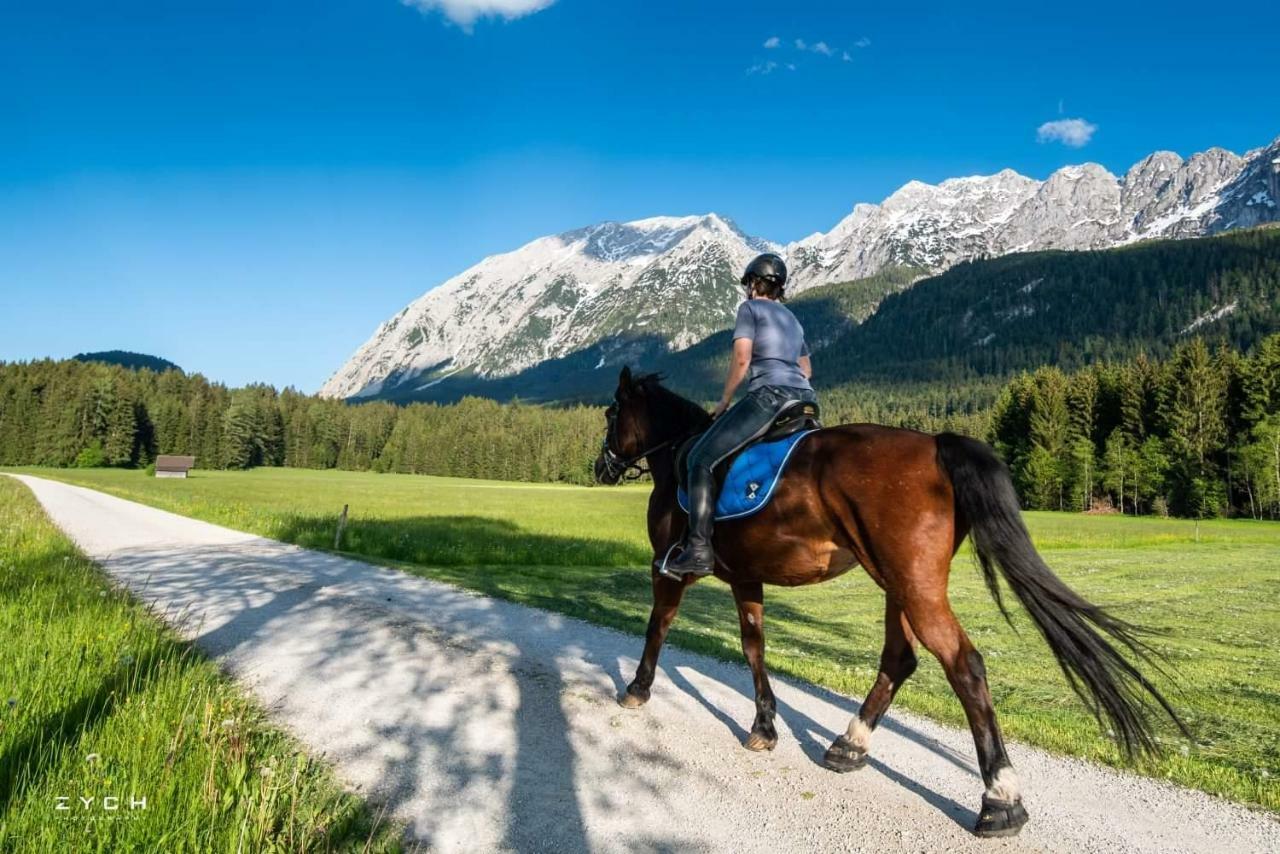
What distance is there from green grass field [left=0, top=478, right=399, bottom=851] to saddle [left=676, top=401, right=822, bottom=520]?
135 inches

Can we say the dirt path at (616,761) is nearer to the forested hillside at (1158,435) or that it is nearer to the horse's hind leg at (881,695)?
the horse's hind leg at (881,695)

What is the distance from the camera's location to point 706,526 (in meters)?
5.93

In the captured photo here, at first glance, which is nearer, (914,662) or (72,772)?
(72,772)

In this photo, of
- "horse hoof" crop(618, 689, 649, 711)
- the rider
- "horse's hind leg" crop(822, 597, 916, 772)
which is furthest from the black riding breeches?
"horse hoof" crop(618, 689, 649, 711)

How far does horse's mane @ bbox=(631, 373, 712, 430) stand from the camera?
7.36m

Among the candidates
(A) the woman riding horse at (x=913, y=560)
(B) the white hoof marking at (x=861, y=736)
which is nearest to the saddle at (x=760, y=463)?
(A) the woman riding horse at (x=913, y=560)

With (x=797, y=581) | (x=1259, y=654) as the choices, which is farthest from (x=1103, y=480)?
(x=797, y=581)

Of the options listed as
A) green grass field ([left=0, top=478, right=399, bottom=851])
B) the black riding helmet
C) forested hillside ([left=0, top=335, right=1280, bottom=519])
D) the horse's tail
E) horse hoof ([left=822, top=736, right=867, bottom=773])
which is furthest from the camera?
forested hillside ([left=0, top=335, right=1280, bottom=519])

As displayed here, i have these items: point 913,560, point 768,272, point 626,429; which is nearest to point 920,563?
point 913,560

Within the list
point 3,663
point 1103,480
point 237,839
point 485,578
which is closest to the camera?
point 237,839

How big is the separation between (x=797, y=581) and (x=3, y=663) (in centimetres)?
657

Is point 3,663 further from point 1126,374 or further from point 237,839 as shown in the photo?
point 1126,374

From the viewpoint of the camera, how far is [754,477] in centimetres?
565

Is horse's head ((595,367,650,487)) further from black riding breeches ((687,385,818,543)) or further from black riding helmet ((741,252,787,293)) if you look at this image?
black riding helmet ((741,252,787,293))
